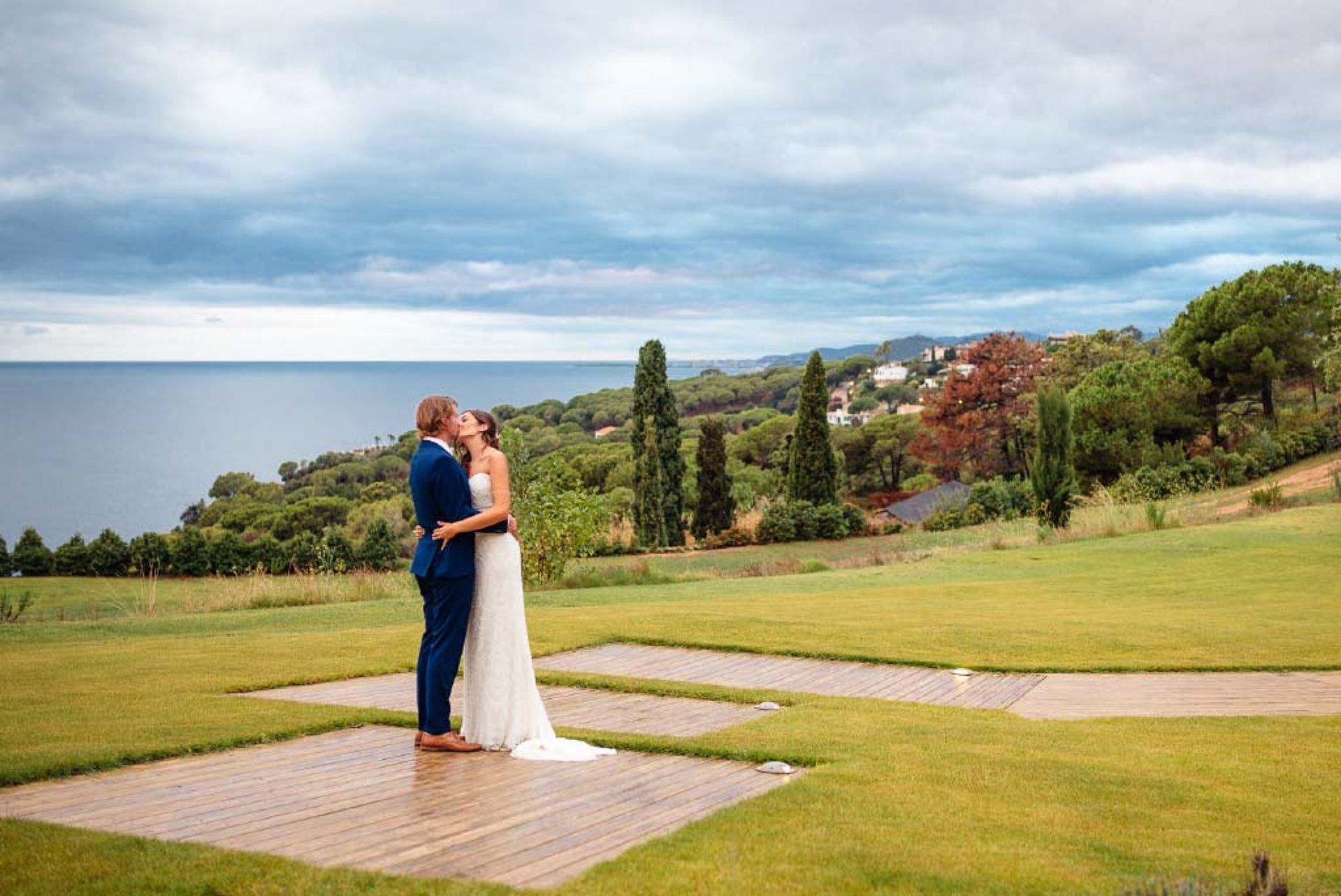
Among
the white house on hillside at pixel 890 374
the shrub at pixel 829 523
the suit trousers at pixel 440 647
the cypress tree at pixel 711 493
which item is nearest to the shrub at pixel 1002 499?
the shrub at pixel 829 523

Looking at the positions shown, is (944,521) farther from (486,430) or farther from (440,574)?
(440,574)

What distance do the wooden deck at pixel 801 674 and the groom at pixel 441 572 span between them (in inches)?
124

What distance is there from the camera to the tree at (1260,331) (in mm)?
39531

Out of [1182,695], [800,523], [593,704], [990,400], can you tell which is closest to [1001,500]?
[800,523]

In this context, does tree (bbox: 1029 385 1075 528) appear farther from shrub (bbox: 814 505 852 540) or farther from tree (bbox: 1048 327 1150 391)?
tree (bbox: 1048 327 1150 391)

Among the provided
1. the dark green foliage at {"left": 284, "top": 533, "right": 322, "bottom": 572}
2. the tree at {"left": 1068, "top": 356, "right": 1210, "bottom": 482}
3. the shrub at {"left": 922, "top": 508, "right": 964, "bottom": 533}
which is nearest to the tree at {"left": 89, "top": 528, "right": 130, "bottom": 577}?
the dark green foliage at {"left": 284, "top": 533, "right": 322, "bottom": 572}

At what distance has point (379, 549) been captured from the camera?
105 feet

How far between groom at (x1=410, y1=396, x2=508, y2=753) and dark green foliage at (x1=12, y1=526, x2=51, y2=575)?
31123 millimetres

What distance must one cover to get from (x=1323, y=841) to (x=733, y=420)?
7912 centimetres

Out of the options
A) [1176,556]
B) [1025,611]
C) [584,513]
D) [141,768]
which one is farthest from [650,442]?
[141,768]

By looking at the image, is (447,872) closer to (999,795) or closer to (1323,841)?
(999,795)

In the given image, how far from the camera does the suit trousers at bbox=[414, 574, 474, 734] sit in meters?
6.75

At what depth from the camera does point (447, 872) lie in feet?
14.9

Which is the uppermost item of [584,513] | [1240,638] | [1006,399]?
[1006,399]
